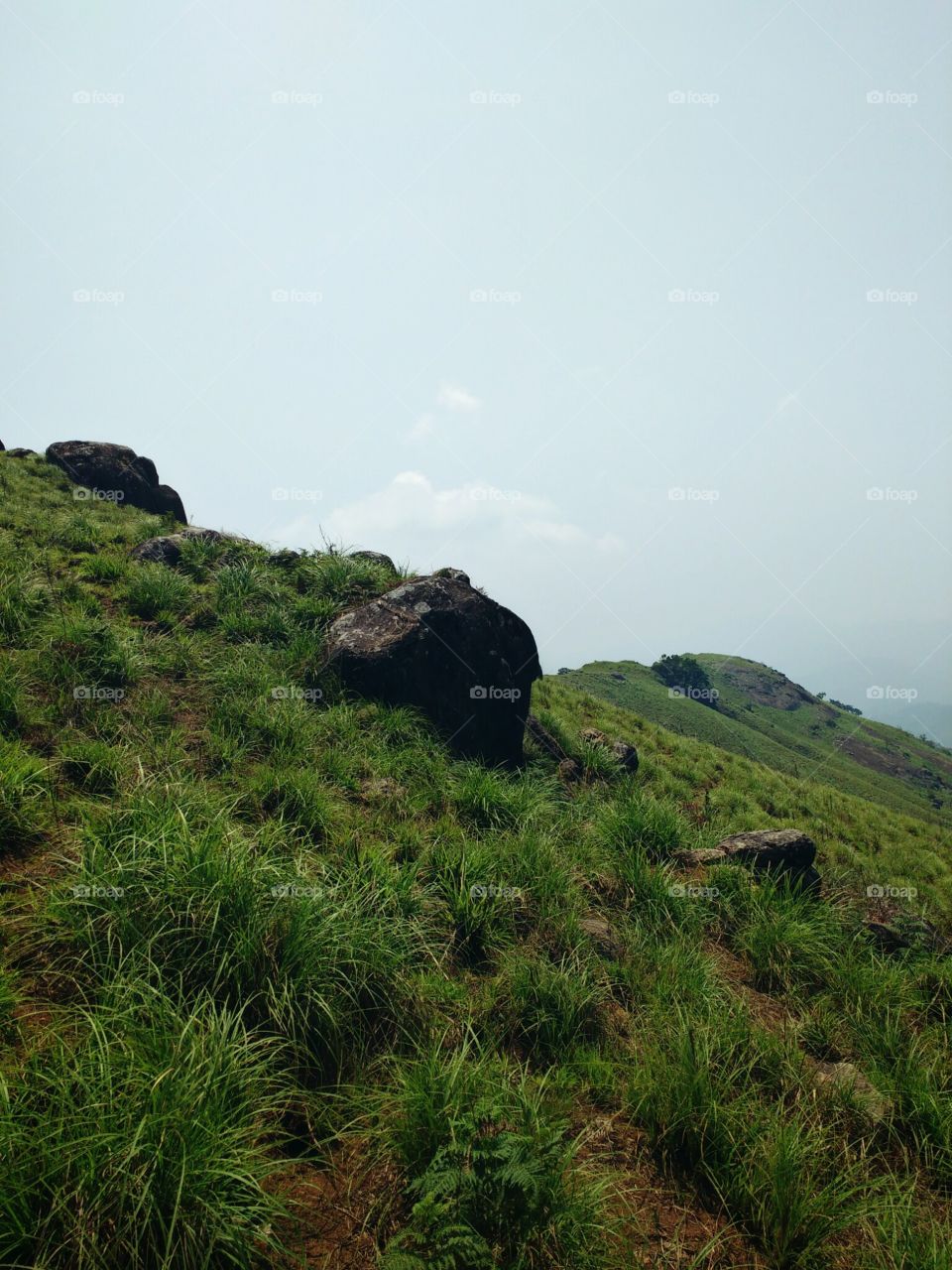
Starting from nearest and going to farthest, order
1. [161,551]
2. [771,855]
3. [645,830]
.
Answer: [771,855] → [645,830] → [161,551]

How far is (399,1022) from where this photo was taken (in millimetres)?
4008

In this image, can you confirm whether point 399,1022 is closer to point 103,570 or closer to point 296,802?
point 296,802

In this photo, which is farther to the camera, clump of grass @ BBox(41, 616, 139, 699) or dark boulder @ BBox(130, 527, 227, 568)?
dark boulder @ BBox(130, 527, 227, 568)

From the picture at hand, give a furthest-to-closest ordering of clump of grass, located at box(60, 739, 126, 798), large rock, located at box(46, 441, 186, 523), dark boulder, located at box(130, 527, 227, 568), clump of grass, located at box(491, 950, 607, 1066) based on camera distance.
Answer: large rock, located at box(46, 441, 186, 523), dark boulder, located at box(130, 527, 227, 568), clump of grass, located at box(60, 739, 126, 798), clump of grass, located at box(491, 950, 607, 1066)

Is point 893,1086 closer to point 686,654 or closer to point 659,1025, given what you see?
point 659,1025

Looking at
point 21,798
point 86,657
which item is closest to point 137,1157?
point 21,798

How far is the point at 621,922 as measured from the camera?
244 inches

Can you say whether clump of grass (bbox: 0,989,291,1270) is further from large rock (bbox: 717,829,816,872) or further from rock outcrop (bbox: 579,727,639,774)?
rock outcrop (bbox: 579,727,639,774)

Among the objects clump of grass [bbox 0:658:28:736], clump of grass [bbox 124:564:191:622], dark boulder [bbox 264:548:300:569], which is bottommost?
clump of grass [bbox 0:658:28:736]

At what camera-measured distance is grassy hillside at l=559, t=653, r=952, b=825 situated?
197ft

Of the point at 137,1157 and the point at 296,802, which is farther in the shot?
the point at 296,802

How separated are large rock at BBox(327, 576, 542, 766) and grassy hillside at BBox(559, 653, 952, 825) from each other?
1589 inches

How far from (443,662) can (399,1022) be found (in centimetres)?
695

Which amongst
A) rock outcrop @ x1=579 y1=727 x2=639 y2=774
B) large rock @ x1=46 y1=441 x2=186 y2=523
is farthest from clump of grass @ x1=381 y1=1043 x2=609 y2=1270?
large rock @ x1=46 y1=441 x2=186 y2=523
